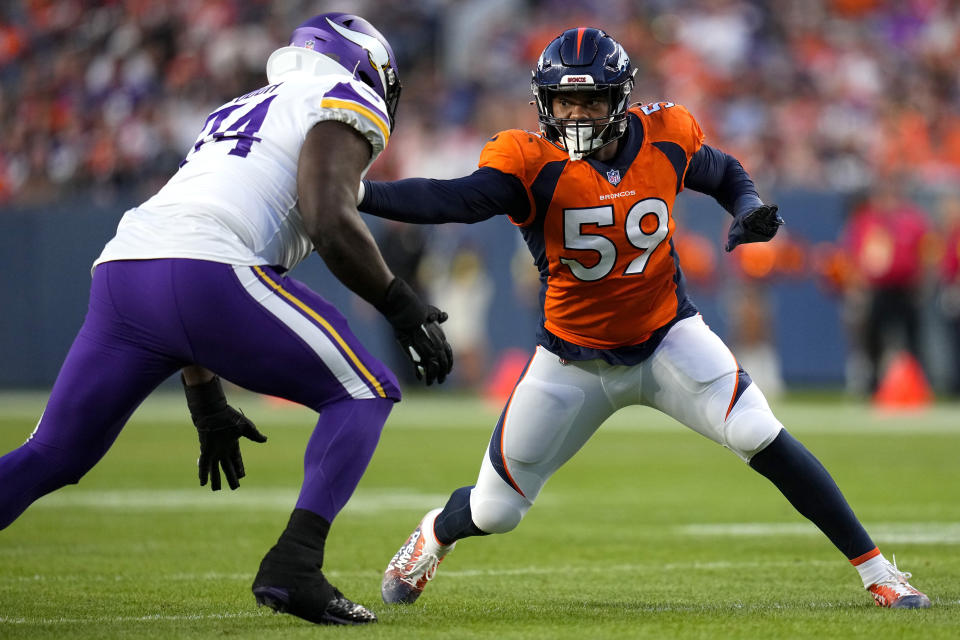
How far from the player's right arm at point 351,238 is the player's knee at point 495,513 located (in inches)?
31.8

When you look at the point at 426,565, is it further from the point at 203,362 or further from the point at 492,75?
the point at 492,75

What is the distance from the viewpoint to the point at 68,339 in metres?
16.5

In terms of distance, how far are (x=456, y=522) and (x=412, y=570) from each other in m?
0.22

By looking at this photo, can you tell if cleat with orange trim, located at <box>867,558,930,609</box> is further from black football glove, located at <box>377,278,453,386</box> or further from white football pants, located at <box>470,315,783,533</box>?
black football glove, located at <box>377,278,453,386</box>

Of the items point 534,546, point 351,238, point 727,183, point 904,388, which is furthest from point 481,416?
point 351,238

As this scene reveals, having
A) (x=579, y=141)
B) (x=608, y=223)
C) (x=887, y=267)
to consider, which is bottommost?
(x=887, y=267)

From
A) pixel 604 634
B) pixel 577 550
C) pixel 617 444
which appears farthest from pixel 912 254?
pixel 604 634

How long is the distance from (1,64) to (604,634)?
16407 mm

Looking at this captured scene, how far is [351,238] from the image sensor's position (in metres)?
3.86

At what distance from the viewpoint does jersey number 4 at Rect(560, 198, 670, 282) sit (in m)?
4.55

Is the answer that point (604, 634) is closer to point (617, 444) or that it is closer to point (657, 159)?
point (657, 159)

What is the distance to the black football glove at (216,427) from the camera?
Result: 14.6 feet

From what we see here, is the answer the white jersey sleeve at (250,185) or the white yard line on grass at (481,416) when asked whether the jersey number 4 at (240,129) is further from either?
the white yard line on grass at (481,416)

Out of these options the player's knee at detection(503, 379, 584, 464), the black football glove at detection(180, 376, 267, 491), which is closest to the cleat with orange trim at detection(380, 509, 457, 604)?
the player's knee at detection(503, 379, 584, 464)
